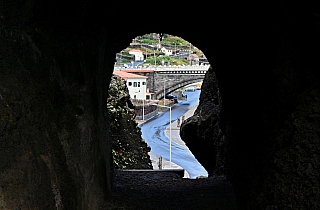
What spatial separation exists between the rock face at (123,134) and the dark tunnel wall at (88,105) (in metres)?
6.56

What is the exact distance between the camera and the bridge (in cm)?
4088

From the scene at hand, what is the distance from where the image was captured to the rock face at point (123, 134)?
1184 cm

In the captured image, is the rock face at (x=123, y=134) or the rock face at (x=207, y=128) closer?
the rock face at (x=207, y=128)

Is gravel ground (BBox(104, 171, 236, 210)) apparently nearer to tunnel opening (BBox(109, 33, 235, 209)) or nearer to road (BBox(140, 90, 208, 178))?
tunnel opening (BBox(109, 33, 235, 209))

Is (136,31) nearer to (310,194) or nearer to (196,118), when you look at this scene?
(196,118)

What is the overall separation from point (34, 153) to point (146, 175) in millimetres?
6715

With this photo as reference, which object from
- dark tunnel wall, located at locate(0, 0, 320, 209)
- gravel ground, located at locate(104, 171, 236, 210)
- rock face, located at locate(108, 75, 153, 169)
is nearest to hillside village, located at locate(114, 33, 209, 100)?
rock face, located at locate(108, 75, 153, 169)

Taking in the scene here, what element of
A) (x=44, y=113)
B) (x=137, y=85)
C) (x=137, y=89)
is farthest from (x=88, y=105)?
(x=137, y=85)

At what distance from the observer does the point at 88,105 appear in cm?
445

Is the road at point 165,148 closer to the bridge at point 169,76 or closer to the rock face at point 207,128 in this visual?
the rock face at point 207,128

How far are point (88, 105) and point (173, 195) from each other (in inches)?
116

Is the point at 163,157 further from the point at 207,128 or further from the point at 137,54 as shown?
the point at 137,54

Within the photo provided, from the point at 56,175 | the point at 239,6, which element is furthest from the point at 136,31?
the point at 56,175

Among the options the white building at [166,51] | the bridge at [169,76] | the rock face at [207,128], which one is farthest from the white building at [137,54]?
the rock face at [207,128]
